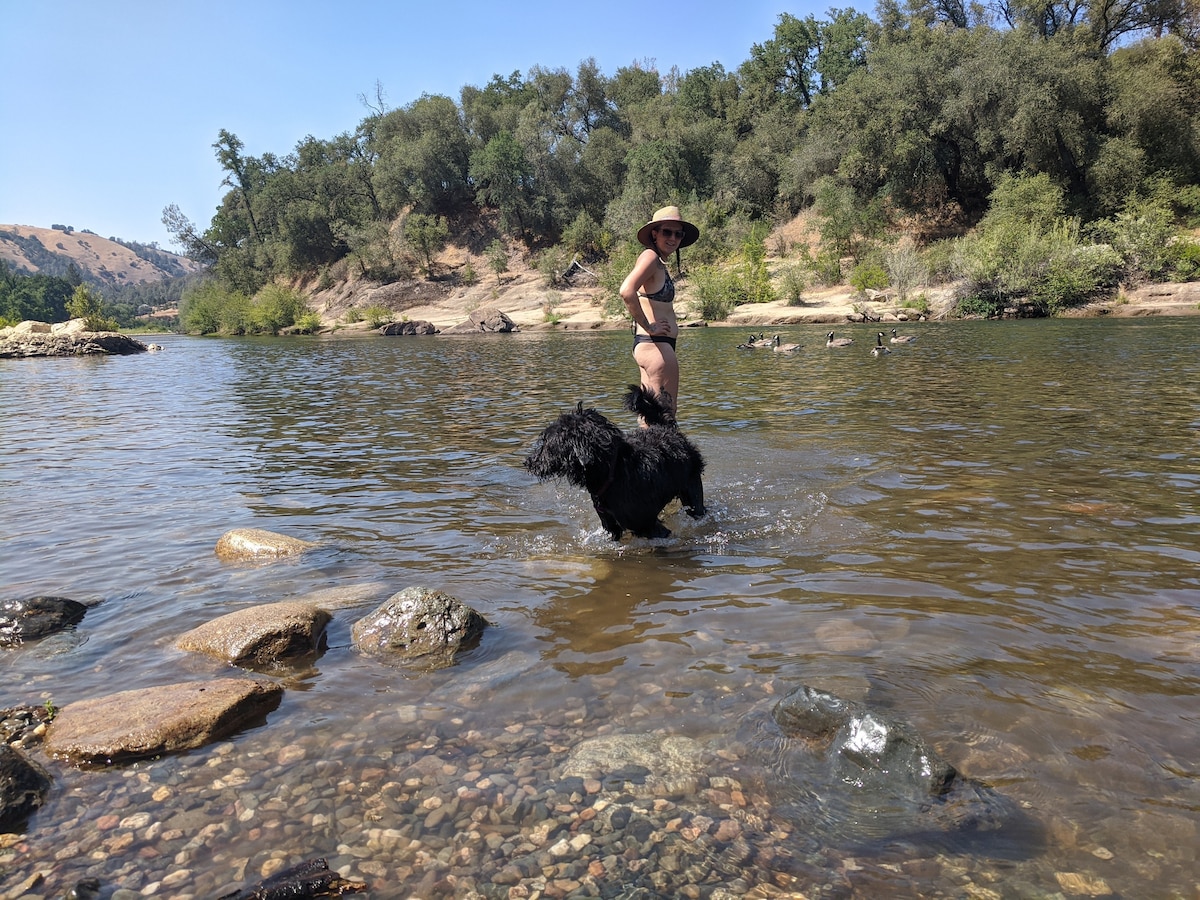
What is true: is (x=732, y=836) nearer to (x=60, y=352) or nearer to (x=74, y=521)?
(x=74, y=521)

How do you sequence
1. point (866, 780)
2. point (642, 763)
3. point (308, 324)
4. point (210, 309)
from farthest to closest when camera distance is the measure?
point (210, 309)
point (308, 324)
point (642, 763)
point (866, 780)

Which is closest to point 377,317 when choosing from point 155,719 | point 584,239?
point 584,239

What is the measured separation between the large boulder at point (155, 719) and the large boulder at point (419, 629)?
729 millimetres

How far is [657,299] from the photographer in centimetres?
779

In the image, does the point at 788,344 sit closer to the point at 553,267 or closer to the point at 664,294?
the point at 664,294

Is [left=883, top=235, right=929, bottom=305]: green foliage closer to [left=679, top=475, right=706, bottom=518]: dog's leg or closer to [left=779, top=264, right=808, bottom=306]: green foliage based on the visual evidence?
[left=779, top=264, right=808, bottom=306]: green foliage

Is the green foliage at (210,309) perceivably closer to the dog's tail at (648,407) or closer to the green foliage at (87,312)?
the green foliage at (87,312)

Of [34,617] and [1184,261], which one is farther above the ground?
[1184,261]

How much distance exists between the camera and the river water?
2854 millimetres

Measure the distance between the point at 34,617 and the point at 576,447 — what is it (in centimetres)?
410

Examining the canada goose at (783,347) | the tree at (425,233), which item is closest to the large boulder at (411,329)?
the tree at (425,233)

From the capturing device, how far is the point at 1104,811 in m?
2.90

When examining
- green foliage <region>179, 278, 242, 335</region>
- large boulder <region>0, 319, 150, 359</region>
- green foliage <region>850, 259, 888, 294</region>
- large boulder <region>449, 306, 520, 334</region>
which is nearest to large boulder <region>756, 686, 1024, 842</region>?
green foliage <region>850, 259, 888, 294</region>

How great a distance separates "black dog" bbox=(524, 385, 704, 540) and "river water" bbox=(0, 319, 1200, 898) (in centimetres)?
40
